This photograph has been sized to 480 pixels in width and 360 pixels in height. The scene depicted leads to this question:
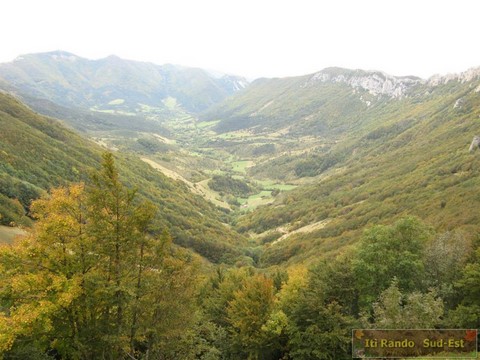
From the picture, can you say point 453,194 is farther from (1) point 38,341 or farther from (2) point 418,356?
(1) point 38,341

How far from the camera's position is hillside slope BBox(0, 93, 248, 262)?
252ft

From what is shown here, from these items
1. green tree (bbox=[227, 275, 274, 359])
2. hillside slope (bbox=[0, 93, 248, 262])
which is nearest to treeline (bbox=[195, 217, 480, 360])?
green tree (bbox=[227, 275, 274, 359])

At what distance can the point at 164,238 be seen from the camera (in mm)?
24797

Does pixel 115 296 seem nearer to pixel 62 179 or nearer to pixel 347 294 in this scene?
pixel 347 294

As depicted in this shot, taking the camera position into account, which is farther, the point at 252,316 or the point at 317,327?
the point at 252,316

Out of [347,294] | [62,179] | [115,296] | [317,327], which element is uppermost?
[115,296]
